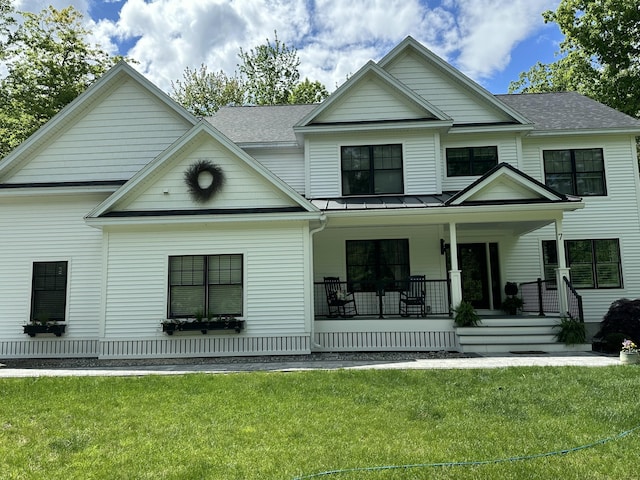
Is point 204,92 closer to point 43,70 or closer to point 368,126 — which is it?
point 43,70

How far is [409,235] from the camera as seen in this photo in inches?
519

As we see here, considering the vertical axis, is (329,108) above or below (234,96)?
below

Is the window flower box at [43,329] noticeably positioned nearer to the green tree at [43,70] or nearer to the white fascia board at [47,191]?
the white fascia board at [47,191]

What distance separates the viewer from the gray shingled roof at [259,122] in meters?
14.5

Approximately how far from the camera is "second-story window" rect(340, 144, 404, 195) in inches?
518

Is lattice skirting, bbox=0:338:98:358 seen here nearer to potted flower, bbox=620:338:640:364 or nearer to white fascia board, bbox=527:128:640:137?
potted flower, bbox=620:338:640:364

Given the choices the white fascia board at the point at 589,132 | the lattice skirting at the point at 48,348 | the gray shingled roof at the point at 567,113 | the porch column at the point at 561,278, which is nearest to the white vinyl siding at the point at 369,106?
the white fascia board at the point at 589,132

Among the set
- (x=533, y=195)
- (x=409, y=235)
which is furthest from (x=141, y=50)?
(x=533, y=195)

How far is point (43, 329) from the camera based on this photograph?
11.3 meters

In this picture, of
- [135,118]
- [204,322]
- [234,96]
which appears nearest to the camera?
[204,322]

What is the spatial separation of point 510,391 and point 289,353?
5.63m

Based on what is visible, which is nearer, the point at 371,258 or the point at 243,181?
the point at 243,181

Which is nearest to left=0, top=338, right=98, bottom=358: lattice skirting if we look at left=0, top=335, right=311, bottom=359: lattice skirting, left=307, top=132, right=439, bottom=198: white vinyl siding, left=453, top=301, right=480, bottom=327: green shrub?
left=0, top=335, right=311, bottom=359: lattice skirting

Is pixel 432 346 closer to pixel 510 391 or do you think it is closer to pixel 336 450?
pixel 510 391
